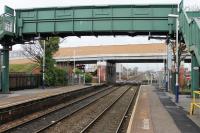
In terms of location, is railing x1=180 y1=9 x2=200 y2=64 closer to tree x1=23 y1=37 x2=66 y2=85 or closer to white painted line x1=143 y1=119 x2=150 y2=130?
white painted line x1=143 y1=119 x2=150 y2=130

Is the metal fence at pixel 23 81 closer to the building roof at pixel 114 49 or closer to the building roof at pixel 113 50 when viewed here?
the building roof at pixel 113 50

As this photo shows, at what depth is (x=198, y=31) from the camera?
23656 millimetres

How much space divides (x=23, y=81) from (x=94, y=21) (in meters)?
20.3

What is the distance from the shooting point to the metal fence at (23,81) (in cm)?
4867

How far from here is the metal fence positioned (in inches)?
1916

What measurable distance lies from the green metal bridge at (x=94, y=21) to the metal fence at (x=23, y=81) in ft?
38.1

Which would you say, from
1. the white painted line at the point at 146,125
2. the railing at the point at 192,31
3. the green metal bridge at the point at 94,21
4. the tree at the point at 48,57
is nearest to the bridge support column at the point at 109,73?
the tree at the point at 48,57

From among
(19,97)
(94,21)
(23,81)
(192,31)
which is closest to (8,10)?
(94,21)

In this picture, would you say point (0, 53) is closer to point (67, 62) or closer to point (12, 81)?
point (12, 81)

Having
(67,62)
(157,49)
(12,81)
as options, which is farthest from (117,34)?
(67,62)

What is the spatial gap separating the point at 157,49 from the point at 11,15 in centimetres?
6344

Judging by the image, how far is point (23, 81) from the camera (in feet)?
173

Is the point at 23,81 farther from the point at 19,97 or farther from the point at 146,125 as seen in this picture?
the point at 146,125

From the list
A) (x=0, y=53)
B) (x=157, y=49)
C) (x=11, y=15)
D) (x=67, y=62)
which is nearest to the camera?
(x=11, y=15)
